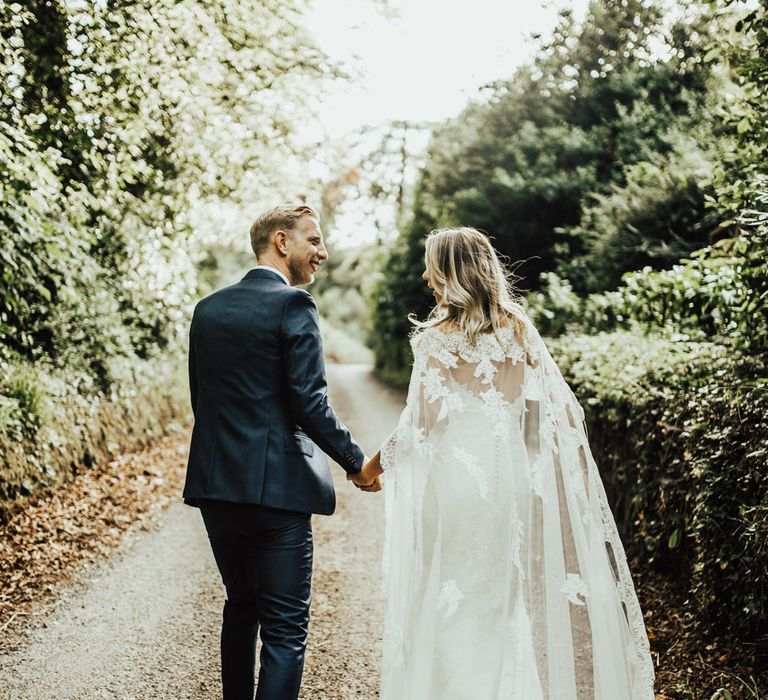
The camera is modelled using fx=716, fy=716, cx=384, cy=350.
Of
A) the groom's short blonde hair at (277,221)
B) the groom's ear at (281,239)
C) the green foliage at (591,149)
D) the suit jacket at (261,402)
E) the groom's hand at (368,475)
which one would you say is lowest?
the groom's hand at (368,475)

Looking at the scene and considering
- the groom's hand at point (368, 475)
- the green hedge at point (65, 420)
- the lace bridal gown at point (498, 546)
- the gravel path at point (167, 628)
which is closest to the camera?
the lace bridal gown at point (498, 546)

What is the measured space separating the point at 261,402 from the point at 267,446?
0.61ft

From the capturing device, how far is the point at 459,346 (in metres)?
3.36

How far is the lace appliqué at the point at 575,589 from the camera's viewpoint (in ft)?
10.6

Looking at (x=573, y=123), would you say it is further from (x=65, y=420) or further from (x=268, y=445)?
(x=268, y=445)

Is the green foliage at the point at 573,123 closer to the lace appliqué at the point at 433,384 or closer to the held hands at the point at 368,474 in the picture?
the lace appliqué at the point at 433,384

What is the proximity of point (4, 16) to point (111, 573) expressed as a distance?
5.16 meters

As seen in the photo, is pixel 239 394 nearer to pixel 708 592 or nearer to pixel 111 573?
pixel 708 592

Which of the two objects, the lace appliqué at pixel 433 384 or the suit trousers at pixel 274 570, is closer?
the suit trousers at pixel 274 570

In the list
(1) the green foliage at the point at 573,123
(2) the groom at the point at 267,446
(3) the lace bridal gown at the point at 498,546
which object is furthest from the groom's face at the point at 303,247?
(1) the green foliage at the point at 573,123

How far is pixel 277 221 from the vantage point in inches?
129

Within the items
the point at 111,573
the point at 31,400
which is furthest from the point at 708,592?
the point at 31,400

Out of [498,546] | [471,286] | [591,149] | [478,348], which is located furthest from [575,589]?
[591,149]

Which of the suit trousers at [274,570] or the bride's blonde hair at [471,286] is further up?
the bride's blonde hair at [471,286]
